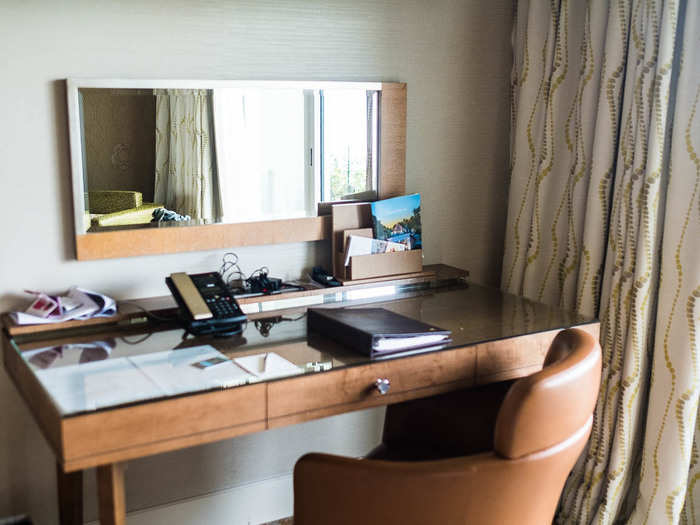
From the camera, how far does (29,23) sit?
1.89 metres

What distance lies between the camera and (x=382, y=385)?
1786mm

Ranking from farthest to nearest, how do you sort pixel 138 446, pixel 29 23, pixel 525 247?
pixel 525 247, pixel 29 23, pixel 138 446

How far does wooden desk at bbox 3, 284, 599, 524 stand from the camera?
1498 millimetres

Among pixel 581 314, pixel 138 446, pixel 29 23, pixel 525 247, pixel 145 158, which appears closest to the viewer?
pixel 138 446

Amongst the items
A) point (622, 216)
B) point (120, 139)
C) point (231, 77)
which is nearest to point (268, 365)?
point (120, 139)

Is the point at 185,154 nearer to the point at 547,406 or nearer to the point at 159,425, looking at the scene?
the point at 159,425

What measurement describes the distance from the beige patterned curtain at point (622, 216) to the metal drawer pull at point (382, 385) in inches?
34.9

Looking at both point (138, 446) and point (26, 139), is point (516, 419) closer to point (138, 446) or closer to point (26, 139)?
point (138, 446)

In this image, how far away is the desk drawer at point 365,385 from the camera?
169cm

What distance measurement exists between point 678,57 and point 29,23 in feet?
5.86

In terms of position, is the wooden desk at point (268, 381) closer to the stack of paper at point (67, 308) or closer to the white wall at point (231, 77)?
the stack of paper at point (67, 308)

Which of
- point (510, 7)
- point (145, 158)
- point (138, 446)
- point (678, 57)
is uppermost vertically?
point (510, 7)

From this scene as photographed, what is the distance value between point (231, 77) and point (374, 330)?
89cm

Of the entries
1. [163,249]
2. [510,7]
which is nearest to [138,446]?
[163,249]
